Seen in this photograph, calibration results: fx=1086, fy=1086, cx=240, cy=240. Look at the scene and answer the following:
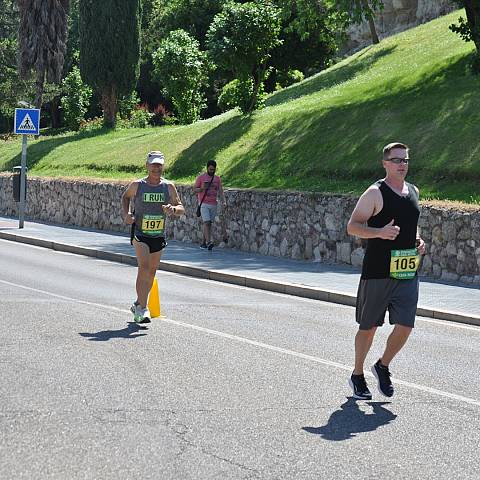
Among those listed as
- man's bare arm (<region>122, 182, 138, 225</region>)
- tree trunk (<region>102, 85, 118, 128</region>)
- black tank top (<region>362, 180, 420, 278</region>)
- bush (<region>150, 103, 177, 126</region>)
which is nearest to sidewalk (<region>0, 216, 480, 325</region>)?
man's bare arm (<region>122, 182, 138, 225</region>)

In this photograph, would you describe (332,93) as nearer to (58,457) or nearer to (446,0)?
(446,0)

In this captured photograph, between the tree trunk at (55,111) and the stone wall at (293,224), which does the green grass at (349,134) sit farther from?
the tree trunk at (55,111)

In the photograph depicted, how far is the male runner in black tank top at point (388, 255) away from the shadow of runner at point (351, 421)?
0.86 feet

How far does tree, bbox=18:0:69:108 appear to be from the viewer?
53750 mm

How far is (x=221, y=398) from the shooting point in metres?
8.12

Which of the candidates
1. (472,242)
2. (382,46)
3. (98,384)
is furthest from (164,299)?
(382,46)

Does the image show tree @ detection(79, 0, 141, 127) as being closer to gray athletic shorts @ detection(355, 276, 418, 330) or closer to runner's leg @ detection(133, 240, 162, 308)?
runner's leg @ detection(133, 240, 162, 308)

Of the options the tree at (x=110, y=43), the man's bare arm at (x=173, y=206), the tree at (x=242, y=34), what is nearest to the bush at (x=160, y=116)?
the tree at (x=110, y=43)

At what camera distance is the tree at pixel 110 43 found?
153 feet

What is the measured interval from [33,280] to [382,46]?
2653cm

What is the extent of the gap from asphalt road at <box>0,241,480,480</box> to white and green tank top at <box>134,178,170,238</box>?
107cm

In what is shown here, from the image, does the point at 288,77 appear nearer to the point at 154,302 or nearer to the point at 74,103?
the point at 74,103

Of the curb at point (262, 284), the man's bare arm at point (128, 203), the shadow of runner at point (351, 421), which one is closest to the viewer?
the shadow of runner at point (351, 421)

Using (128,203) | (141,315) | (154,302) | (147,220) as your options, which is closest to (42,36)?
(154,302)
